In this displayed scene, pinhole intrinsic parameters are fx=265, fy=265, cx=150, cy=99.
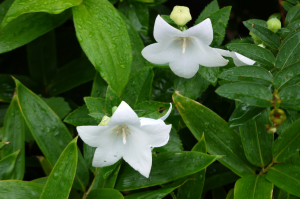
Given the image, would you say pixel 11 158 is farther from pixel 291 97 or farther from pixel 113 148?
pixel 291 97

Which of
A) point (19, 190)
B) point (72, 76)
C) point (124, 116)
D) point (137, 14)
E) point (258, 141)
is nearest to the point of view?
point (124, 116)

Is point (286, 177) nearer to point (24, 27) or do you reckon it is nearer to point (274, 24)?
point (274, 24)

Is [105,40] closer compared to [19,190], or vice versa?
[19,190]

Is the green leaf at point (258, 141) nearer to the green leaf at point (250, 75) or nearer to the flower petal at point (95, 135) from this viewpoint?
the green leaf at point (250, 75)

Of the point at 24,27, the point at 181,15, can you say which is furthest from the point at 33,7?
the point at 181,15

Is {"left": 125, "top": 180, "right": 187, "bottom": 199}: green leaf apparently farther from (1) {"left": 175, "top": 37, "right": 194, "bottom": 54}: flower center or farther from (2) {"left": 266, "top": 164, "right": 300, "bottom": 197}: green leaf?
(1) {"left": 175, "top": 37, "right": 194, "bottom": 54}: flower center
